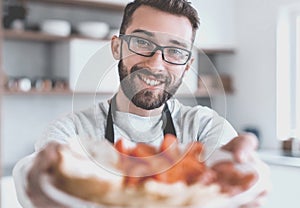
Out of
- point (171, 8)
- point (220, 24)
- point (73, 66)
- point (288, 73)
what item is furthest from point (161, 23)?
point (73, 66)

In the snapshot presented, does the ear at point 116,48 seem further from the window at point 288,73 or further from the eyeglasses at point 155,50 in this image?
the window at point 288,73

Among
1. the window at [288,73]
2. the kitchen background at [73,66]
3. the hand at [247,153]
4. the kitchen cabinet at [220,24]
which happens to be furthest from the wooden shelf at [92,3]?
the hand at [247,153]

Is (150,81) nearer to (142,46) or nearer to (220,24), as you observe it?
(142,46)

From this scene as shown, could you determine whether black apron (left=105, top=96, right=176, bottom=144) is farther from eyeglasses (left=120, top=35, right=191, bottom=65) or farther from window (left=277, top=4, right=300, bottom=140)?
window (left=277, top=4, right=300, bottom=140)

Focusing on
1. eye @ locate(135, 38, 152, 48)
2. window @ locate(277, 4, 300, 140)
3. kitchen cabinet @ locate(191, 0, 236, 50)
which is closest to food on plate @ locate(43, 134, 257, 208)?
eye @ locate(135, 38, 152, 48)

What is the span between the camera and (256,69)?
1396 mm

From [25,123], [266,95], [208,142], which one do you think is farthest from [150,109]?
[25,123]

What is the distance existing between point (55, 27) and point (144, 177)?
1123 millimetres

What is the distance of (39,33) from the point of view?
1.35 m

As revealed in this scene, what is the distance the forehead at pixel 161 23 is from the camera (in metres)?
0.46

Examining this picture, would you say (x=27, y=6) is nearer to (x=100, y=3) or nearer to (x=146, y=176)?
(x=100, y=3)

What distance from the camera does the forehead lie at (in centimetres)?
46

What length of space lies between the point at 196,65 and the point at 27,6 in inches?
40.7

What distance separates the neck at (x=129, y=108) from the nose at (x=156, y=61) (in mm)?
43
